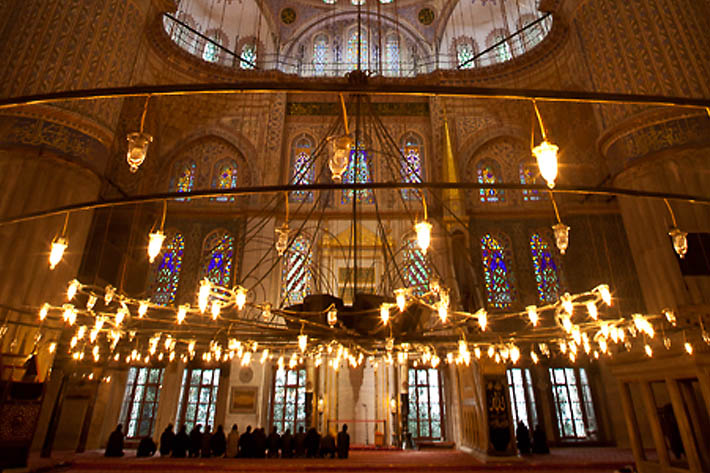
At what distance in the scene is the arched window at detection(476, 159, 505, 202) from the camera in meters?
12.9

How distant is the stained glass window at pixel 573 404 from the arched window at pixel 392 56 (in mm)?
11266

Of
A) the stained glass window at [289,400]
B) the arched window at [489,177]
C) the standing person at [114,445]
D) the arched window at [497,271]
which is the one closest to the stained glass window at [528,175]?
the arched window at [489,177]

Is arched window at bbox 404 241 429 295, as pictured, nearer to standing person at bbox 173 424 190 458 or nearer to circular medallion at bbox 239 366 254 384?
circular medallion at bbox 239 366 254 384

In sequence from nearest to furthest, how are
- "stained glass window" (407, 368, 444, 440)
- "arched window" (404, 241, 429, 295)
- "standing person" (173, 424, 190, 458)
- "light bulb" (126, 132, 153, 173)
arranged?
"light bulb" (126, 132, 153, 173), "standing person" (173, 424, 190, 458), "stained glass window" (407, 368, 444, 440), "arched window" (404, 241, 429, 295)

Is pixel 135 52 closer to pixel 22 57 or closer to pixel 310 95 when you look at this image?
pixel 22 57

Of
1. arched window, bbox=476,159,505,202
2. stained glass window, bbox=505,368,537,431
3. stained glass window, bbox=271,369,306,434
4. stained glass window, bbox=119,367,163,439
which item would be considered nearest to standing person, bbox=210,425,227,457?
stained glass window, bbox=271,369,306,434

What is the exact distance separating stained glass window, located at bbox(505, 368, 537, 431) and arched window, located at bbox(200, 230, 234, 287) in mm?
8510

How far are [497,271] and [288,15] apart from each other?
12118 millimetres

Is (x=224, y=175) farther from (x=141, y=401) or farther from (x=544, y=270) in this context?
(x=544, y=270)

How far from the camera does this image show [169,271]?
12.1 metres

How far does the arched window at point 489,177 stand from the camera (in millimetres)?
12898

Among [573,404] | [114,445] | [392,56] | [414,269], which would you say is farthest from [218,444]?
[392,56]

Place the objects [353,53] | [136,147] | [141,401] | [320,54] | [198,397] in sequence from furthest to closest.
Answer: [320,54] → [353,53] → [141,401] → [198,397] → [136,147]

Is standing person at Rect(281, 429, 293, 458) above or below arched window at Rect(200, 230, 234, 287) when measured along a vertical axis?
below
